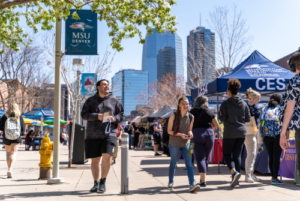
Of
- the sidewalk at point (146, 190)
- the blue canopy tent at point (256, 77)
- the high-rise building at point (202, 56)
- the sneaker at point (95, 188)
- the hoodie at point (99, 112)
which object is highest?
the high-rise building at point (202, 56)

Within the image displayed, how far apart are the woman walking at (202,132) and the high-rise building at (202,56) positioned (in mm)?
19190

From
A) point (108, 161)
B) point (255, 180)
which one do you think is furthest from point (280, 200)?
point (108, 161)

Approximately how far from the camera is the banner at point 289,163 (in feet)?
24.0

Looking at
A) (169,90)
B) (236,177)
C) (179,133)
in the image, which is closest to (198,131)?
(179,133)

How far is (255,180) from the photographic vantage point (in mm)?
7418

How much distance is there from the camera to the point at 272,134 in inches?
279

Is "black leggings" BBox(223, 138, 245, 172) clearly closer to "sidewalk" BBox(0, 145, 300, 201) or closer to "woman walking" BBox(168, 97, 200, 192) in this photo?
"sidewalk" BBox(0, 145, 300, 201)

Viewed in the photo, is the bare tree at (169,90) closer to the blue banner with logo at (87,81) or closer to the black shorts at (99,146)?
the blue banner with logo at (87,81)

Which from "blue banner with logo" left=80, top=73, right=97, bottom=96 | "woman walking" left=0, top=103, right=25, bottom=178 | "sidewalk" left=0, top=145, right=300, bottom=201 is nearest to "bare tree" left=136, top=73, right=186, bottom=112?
"blue banner with logo" left=80, top=73, right=97, bottom=96

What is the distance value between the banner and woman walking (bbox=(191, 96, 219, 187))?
6.24 ft

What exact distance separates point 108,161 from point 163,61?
187 m

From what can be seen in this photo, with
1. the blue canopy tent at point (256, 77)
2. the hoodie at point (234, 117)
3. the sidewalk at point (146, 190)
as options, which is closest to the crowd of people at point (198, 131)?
the hoodie at point (234, 117)

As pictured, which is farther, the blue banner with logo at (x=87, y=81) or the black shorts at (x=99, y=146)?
the blue banner with logo at (x=87, y=81)

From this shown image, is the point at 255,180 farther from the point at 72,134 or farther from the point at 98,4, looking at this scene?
the point at 72,134
